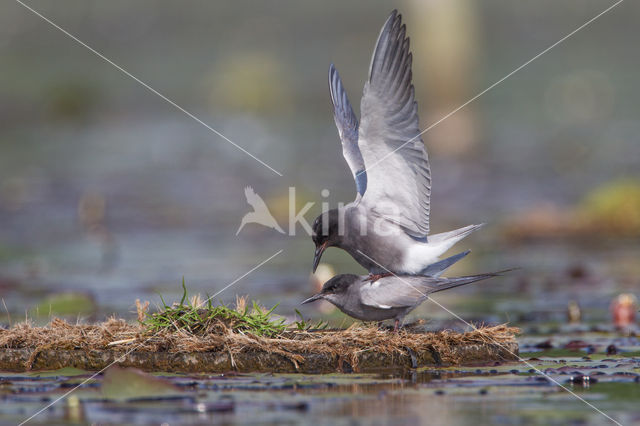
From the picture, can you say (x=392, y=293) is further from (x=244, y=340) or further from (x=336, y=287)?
(x=244, y=340)

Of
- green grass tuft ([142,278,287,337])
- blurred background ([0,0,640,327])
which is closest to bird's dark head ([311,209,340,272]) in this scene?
green grass tuft ([142,278,287,337])

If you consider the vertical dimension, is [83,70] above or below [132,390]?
above

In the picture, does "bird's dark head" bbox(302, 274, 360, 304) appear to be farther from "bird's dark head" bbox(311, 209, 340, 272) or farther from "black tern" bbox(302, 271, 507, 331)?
"bird's dark head" bbox(311, 209, 340, 272)

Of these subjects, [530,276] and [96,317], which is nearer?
[96,317]

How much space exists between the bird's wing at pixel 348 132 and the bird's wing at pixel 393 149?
30 centimetres

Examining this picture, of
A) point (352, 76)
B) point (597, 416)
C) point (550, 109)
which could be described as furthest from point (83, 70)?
point (597, 416)

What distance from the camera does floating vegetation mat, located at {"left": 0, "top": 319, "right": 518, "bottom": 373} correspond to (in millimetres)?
7586

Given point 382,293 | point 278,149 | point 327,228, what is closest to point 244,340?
point 382,293

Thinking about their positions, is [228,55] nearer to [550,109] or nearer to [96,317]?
[550,109]

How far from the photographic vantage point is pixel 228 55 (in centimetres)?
5412

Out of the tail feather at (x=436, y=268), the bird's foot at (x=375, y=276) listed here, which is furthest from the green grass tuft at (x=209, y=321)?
the tail feather at (x=436, y=268)

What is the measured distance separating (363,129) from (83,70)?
42.4m

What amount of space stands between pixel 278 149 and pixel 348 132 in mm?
22550

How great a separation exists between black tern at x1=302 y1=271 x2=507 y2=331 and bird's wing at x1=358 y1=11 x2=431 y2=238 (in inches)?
25.5
